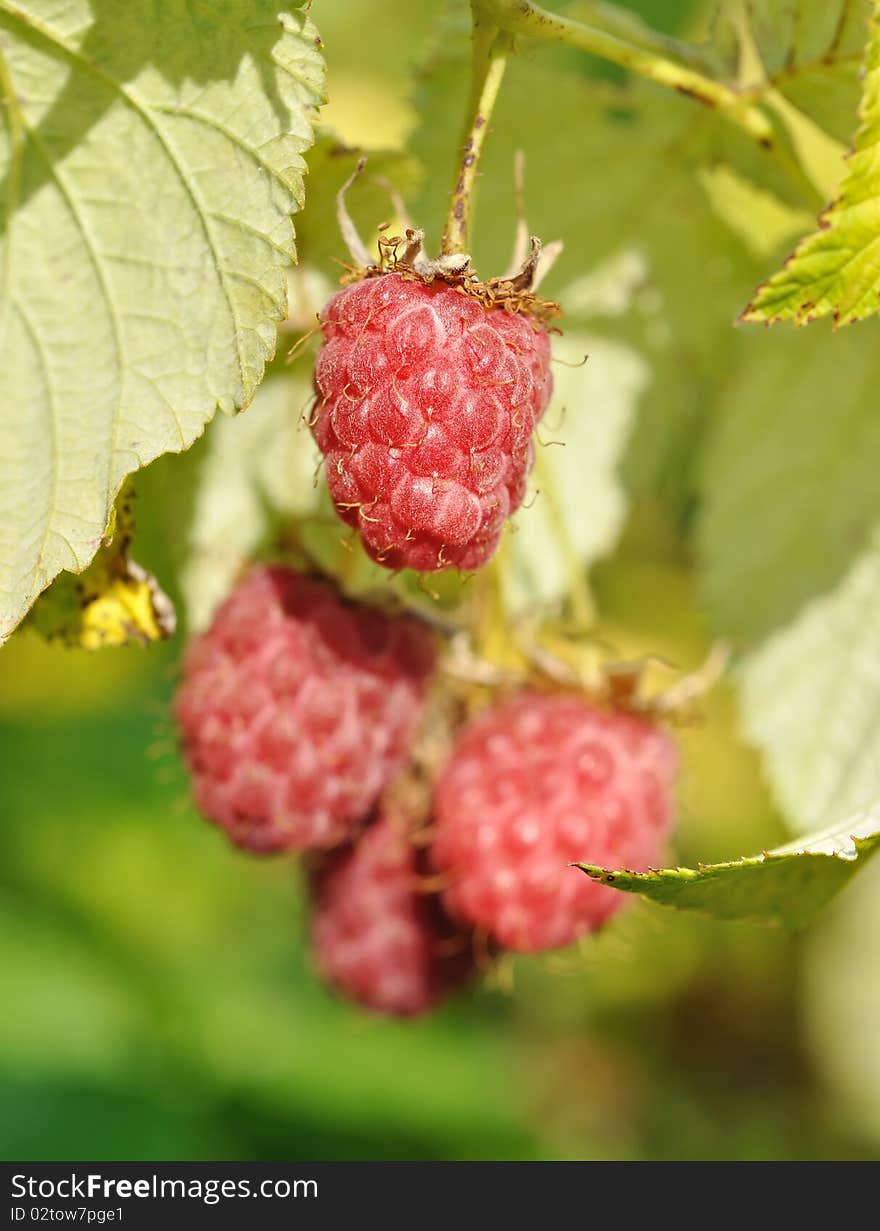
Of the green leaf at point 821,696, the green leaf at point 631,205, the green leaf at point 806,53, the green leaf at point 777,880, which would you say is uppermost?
the green leaf at point 631,205

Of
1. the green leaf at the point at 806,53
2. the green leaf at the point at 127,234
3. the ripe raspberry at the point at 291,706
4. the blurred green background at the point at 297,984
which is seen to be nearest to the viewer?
the green leaf at the point at 127,234

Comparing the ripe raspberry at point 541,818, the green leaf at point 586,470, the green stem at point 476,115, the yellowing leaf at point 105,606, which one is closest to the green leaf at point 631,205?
the green leaf at point 586,470

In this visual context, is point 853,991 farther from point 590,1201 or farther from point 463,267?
point 463,267

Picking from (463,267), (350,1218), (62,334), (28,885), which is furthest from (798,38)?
(28,885)

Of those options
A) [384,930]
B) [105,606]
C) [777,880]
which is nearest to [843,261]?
[777,880]

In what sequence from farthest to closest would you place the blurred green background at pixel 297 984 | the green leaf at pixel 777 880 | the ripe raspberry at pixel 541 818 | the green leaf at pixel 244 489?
the blurred green background at pixel 297 984
the green leaf at pixel 244 489
the ripe raspberry at pixel 541 818
the green leaf at pixel 777 880

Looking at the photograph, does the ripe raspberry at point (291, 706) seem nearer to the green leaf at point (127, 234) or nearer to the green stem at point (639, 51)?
the green leaf at point (127, 234)

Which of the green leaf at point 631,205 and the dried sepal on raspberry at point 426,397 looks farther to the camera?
the green leaf at point 631,205
